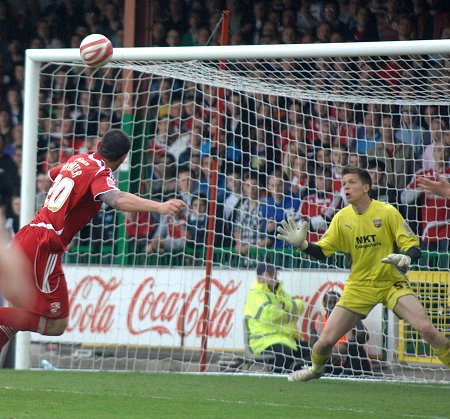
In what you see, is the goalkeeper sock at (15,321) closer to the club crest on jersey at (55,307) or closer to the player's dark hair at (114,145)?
the club crest on jersey at (55,307)

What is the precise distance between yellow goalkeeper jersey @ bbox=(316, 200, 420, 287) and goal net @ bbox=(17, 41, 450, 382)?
1704 millimetres

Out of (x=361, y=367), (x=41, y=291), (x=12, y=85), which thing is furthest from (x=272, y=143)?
(x=12, y=85)

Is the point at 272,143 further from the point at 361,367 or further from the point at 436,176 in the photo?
the point at 361,367

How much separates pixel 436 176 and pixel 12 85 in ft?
26.2

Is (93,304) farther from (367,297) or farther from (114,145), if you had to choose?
(114,145)

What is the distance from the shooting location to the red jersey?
8477 millimetres

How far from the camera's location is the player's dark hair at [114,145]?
869 cm

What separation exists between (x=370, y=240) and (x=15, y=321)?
3383mm

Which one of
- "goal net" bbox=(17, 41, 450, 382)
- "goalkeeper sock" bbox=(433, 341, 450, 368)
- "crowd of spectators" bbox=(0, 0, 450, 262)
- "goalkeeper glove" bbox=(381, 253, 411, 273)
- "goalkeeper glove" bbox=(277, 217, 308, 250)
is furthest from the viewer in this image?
"crowd of spectators" bbox=(0, 0, 450, 262)

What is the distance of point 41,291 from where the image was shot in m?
8.44

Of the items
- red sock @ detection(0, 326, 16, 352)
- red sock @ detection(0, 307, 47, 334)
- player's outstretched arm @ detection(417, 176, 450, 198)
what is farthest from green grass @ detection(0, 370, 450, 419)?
player's outstretched arm @ detection(417, 176, 450, 198)

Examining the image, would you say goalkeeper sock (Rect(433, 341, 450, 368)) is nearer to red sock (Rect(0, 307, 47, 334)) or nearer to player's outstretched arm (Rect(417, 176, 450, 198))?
player's outstretched arm (Rect(417, 176, 450, 198))

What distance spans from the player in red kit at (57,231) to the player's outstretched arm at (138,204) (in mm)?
24

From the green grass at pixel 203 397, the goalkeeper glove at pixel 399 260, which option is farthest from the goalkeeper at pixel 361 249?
the green grass at pixel 203 397
